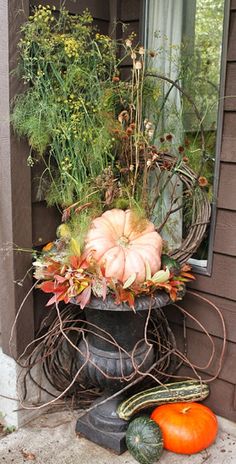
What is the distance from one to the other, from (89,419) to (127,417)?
200 mm

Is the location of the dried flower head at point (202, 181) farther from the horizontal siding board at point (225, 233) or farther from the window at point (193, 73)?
the horizontal siding board at point (225, 233)

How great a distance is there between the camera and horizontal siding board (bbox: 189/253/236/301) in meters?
2.43

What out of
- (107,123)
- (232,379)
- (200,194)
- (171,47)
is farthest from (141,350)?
(171,47)

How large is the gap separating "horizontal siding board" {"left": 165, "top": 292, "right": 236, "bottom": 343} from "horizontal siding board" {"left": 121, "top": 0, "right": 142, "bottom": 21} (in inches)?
54.5

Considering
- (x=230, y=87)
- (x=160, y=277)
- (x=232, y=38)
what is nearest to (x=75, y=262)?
(x=160, y=277)

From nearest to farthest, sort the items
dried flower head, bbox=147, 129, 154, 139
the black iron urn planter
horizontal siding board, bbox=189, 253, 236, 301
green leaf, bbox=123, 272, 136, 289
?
green leaf, bbox=123, 272, 136, 289
the black iron urn planter
dried flower head, bbox=147, 129, 154, 139
horizontal siding board, bbox=189, 253, 236, 301

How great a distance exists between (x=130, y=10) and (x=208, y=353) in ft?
5.64

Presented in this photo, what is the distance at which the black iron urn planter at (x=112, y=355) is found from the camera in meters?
2.21

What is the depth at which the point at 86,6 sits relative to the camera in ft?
8.14

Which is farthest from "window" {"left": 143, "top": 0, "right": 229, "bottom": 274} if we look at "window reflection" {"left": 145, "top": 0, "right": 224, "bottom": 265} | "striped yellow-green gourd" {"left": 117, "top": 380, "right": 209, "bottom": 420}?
"striped yellow-green gourd" {"left": 117, "top": 380, "right": 209, "bottom": 420}

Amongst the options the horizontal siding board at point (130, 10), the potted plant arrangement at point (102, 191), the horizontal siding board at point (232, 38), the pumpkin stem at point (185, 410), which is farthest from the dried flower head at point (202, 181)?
the pumpkin stem at point (185, 410)

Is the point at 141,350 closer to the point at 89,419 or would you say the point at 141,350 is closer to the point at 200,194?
the point at 89,419

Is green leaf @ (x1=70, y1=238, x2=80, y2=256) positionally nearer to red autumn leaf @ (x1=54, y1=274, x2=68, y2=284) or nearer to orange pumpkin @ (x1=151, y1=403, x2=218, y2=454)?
red autumn leaf @ (x1=54, y1=274, x2=68, y2=284)

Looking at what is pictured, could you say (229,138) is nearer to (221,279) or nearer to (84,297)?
(221,279)
